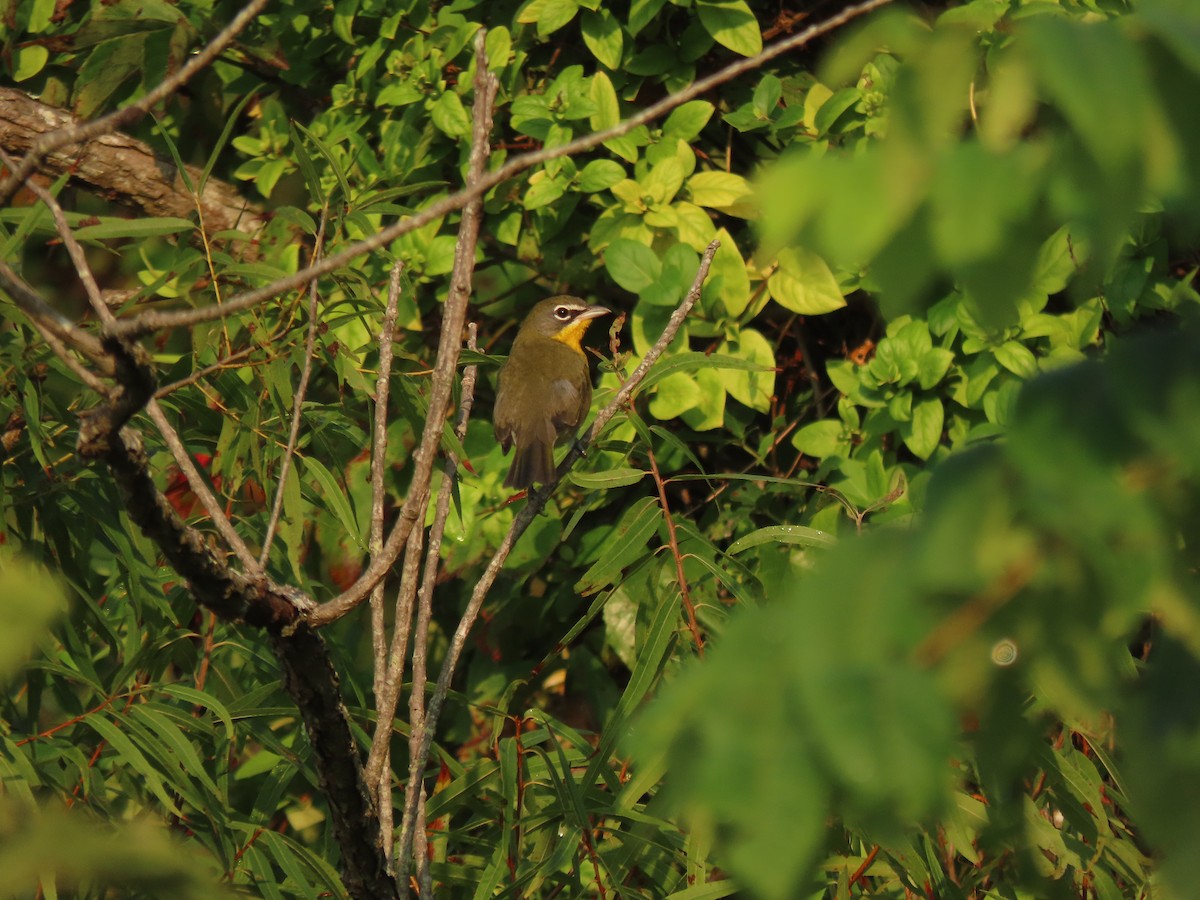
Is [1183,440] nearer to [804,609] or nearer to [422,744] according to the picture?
[804,609]

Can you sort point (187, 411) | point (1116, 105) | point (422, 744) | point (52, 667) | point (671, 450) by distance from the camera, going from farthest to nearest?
point (671, 450)
point (187, 411)
point (52, 667)
point (422, 744)
point (1116, 105)

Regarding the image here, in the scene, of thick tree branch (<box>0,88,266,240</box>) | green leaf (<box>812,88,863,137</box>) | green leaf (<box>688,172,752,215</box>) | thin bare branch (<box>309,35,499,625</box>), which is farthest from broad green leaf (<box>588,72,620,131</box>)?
thin bare branch (<box>309,35,499,625</box>)

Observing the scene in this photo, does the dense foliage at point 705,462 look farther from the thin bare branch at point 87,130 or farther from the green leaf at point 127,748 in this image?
the thin bare branch at point 87,130

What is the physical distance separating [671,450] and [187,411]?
1561mm

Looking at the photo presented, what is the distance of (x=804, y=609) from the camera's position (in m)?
0.90

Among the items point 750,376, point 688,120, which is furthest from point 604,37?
point 750,376

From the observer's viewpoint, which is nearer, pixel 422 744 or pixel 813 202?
pixel 813 202

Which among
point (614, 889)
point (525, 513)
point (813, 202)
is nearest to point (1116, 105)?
point (813, 202)

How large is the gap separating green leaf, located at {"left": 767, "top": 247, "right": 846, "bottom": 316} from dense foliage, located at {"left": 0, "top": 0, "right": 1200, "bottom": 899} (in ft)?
0.04

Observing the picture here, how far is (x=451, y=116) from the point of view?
13.7 ft

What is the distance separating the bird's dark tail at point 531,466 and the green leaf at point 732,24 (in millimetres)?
1396

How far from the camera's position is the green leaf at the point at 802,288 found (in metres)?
3.95

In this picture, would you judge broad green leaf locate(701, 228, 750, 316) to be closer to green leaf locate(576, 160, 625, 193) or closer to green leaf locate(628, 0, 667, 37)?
green leaf locate(576, 160, 625, 193)

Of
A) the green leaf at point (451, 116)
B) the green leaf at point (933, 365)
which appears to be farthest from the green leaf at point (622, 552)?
the green leaf at point (451, 116)
